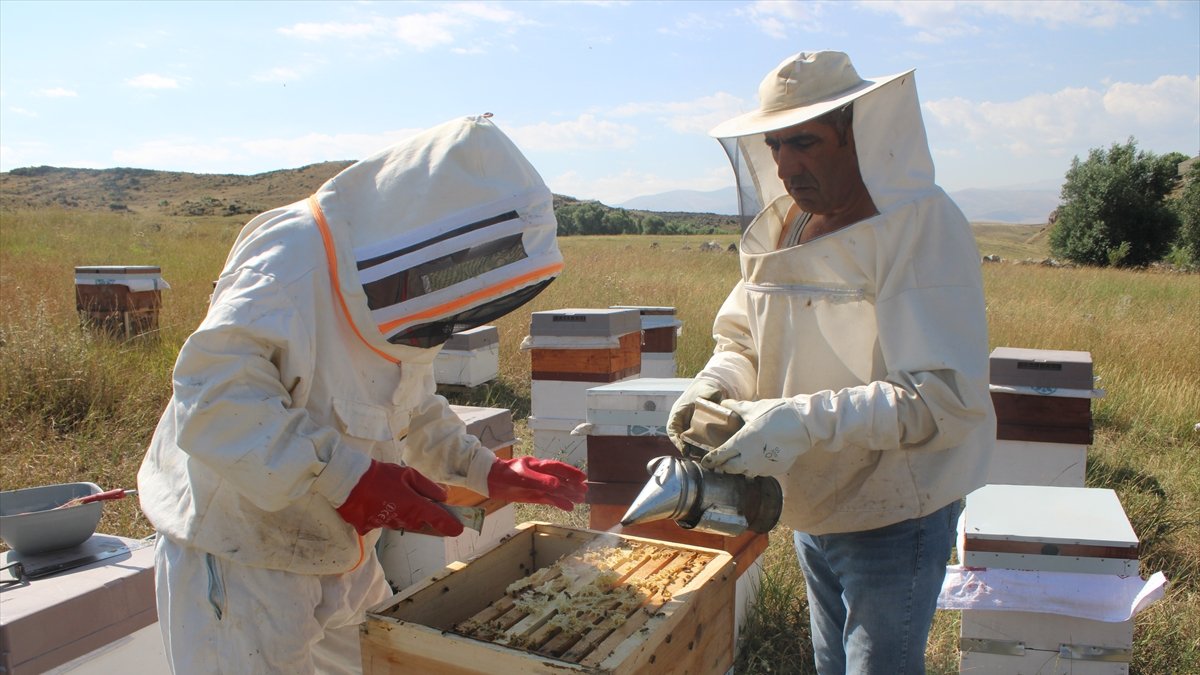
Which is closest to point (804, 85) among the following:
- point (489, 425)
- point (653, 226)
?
point (489, 425)

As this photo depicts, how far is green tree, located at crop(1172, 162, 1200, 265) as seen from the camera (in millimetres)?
28562

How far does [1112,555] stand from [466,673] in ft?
8.36

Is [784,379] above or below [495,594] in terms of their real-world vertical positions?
above

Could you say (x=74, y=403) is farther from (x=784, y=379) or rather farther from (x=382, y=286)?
(x=784, y=379)

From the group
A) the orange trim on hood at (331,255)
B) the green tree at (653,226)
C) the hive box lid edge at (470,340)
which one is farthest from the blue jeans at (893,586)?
the green tree at (653,226)

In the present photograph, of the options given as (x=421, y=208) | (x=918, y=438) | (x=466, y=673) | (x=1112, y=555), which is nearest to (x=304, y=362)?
(x=421, y=208)

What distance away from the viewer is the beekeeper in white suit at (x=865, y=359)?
1.79 m

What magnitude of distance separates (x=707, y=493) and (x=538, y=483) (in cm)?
56

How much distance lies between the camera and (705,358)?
28.3 feet

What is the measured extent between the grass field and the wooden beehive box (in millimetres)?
1661

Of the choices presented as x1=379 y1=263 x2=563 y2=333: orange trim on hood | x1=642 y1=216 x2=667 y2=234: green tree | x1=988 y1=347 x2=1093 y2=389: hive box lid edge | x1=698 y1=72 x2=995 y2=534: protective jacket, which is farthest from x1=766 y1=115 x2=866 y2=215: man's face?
x1=642 y1=216 x2=667 y2=234: green tree

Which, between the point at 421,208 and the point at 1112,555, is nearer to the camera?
the point at 421,208

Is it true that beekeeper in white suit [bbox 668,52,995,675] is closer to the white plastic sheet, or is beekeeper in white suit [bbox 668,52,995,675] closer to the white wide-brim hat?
the white wide-brim hat

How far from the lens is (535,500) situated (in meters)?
2.26
